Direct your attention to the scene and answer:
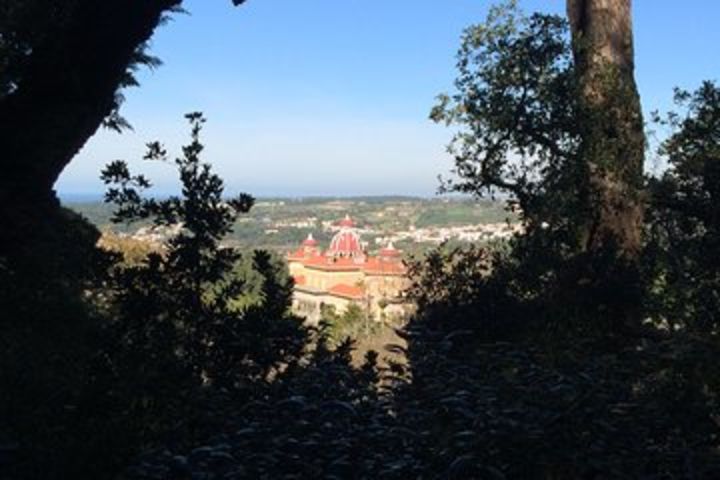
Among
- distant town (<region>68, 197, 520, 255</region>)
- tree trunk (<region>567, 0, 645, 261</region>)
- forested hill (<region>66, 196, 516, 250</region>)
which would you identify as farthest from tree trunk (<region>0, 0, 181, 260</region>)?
forested hill (<region>66, 196, 516, 250</region>)

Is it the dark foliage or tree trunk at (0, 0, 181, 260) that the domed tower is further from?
tree trunk at (0, 0, 181, 260)

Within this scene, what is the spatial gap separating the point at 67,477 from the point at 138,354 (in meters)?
0.99

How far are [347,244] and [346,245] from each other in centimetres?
52

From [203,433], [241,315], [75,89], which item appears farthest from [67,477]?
[75,89]

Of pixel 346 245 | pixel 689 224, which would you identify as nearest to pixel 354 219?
pixel 346 245

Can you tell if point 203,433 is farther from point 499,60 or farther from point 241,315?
point 499,60

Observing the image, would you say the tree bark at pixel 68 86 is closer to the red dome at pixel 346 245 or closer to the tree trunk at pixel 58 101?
the tree trunk at pixel 58 101

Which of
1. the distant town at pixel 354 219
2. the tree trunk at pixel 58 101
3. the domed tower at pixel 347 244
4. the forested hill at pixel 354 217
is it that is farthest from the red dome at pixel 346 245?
the tree trunk at pixel 58 101

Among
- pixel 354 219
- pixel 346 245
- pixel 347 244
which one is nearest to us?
pixel 346 245

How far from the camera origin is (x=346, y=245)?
87.6m

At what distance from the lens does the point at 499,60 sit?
11.1 m

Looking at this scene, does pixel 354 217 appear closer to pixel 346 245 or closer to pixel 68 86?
pixel 346 245

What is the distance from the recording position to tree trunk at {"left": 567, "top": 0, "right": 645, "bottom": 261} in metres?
9.91

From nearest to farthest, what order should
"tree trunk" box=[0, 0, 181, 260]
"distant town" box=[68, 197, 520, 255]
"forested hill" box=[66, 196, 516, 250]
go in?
"tree trunk" box=[0, 0, 181, 260] < "distant town" box=[68, 197, 520, 255] < "forested hill" box=[66, 196, 516, 250]
